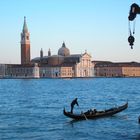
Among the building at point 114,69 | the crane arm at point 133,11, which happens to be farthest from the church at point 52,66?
the crane arm at point 133,11

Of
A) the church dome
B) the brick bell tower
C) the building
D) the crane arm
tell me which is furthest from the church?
the crane arm

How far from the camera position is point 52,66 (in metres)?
122

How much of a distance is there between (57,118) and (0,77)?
118 meters

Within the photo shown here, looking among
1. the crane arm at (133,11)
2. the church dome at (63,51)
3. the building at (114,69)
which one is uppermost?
the church dome at (63,51)

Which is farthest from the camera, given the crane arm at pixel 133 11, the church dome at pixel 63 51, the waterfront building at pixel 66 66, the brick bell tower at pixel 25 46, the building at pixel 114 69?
the building at pixel 114 69

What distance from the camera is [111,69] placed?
454 ft

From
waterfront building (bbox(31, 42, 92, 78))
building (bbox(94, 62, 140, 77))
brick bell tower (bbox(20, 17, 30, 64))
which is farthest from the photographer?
building (bbox(94, 62, 140, 77))

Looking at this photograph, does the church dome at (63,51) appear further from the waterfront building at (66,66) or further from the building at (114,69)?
the building at (114,69)

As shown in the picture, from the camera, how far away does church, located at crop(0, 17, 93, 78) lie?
401 ft

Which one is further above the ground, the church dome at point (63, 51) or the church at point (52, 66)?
the church dome at point (63, 51)

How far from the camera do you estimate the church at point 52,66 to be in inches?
4813

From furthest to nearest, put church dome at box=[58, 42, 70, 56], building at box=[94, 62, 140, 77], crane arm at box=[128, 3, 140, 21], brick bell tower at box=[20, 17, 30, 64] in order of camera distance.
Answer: building at box=[94, 62, 140, 77] < church dome at box=[58, 42, 70, 56] < brick bell tower at box=[20, 17, 30, 64] < crane arm at box=[128, 3, 140, 21]

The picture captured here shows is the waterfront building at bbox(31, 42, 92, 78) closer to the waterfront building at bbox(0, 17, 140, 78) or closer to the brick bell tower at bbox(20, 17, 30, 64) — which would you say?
the waterfront building at bbox(0, 17, 140, 78)

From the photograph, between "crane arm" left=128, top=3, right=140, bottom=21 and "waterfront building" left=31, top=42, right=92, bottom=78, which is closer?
"crane arm" left=128, top=3, right=140, bottom=21
